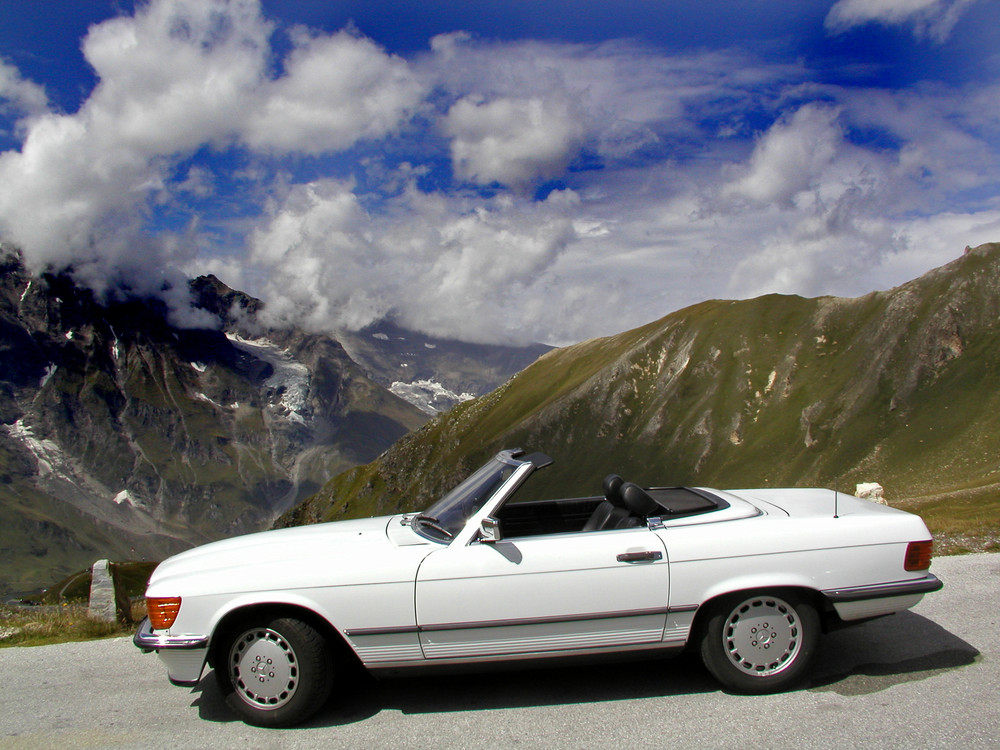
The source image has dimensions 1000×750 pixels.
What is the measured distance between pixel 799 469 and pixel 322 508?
11446cm

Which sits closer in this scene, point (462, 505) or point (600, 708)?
point (600, 708)

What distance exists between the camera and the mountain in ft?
221

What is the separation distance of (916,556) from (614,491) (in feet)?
7.72

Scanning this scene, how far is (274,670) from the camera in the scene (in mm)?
5387

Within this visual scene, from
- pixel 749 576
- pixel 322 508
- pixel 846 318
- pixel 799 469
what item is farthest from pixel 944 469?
pixel 322 508

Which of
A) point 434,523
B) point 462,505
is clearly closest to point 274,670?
point 434,523

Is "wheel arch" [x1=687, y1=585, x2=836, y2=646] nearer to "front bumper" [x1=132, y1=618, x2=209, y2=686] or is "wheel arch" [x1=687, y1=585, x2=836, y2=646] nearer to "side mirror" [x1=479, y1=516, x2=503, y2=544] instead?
"side mirror" [x1=479, y1=516, x2=503, y2=544]

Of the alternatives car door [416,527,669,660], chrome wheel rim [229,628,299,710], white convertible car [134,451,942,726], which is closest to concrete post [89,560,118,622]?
white convertible car [134,451,942,726]

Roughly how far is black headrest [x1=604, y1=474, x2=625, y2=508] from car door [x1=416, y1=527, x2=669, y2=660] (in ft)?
2.64

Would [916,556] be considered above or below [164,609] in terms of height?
above

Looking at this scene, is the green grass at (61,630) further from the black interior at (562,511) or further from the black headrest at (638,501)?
the black headrest at (638,501)

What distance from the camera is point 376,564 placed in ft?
17.7

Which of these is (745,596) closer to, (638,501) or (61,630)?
(638,501)

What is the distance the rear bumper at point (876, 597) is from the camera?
5504mm
